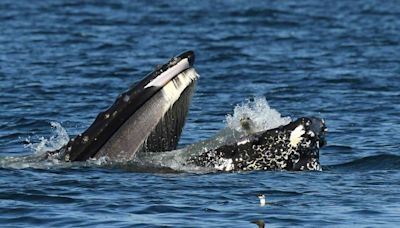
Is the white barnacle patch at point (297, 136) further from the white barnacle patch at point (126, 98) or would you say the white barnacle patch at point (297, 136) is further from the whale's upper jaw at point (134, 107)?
the white barnacle patch at point (126, 98)

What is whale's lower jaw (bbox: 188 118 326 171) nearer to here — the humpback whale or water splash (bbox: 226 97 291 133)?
the humpback whale

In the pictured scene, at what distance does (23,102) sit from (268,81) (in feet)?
14.0

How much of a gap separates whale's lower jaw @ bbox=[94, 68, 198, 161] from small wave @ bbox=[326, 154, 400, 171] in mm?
2135

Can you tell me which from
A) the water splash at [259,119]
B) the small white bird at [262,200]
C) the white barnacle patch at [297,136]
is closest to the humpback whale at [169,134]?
the white barnacle patch at [297,136]

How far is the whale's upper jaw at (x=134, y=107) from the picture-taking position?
1165 cm

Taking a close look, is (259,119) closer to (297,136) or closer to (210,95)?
(297,136)

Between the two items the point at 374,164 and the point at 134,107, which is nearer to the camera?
the point at 134,107

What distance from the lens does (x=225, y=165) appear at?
39.7 ft

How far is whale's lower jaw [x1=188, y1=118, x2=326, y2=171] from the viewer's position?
11.8 metres

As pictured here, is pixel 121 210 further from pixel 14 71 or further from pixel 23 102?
pixel 14 71

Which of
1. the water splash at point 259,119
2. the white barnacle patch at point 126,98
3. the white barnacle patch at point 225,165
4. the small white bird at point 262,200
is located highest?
the white barnacle patch at point 126,98

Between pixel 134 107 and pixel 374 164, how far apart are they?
3.21 meters

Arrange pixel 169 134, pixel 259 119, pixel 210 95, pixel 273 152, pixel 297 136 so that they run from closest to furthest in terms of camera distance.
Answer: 1. pixel 297 136
2. pixel 273 152
3. pixel 169 134
4. pixel 259 119
5. pixel 210 95

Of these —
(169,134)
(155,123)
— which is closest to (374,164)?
(169,134)
